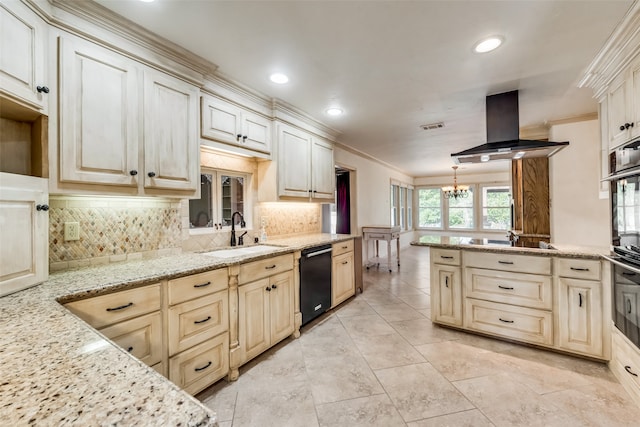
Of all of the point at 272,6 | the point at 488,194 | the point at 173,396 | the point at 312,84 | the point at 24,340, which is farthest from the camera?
the point at 488,194

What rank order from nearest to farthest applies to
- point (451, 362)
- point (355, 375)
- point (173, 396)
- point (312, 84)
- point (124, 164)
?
point (173, 396), point (124, 164), point (355, 375), point (451, 362), point (312, 84)

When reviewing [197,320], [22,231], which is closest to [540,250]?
[197,320]

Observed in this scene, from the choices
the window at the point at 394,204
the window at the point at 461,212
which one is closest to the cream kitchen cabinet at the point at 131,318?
the window at the point at 394,204

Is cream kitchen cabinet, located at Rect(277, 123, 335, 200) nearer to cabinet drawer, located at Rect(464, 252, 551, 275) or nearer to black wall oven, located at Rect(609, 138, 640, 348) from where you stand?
cabinet drawer, located at Rect(464, 252, 551, 275)

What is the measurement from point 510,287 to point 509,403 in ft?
3.53

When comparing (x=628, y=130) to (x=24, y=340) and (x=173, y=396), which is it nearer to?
(x=173, y=396)

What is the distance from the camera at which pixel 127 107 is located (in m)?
1.76

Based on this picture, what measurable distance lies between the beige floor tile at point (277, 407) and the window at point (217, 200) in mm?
1544

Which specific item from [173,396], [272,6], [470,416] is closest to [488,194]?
[470,416]

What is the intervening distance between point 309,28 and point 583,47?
2053mm

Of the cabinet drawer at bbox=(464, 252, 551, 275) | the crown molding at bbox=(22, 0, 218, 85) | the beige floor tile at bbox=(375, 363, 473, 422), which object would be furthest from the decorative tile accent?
the cabinet drawer at bbox=(464, 252, 551, 275)

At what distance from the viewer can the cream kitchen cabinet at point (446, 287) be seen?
2805mm

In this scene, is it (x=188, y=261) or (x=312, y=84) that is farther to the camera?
(x=312, y=84)

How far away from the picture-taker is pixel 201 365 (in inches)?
72.6
